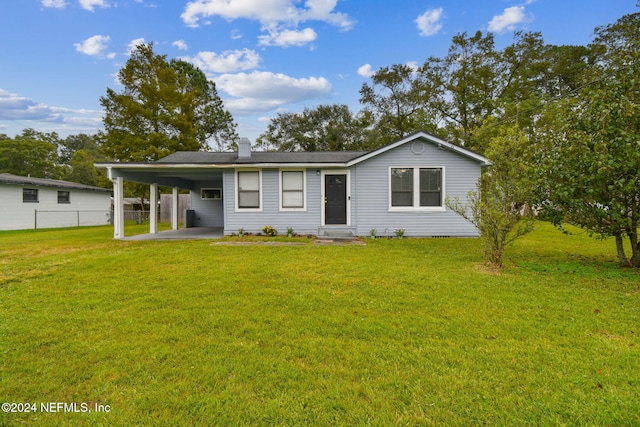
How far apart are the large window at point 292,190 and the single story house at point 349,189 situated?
0.04 metres

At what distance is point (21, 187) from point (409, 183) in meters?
19.9

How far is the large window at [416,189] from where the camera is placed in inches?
394

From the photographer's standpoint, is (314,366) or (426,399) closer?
(426,399)

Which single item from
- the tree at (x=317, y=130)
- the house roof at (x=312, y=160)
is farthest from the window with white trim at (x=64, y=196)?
the tree at (x=317, y=130)

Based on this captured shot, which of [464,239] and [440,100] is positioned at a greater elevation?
[440,100]

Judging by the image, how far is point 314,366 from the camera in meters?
2.44

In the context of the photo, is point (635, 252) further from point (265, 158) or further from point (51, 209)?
point (51, 209)

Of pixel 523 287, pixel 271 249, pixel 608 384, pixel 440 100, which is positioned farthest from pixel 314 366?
pixel 440 100

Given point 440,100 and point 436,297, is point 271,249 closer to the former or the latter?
point 436,297

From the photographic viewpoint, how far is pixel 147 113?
21500 mm

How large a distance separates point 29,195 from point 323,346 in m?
20.7

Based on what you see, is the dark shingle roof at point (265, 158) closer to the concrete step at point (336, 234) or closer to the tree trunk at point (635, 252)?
the concrete step at point (336, 234)

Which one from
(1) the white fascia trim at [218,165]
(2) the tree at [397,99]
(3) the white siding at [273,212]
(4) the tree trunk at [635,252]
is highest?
(2) the tree at [397,99]

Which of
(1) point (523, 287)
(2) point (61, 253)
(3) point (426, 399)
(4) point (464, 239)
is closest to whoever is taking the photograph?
(3) point (426, 399)
